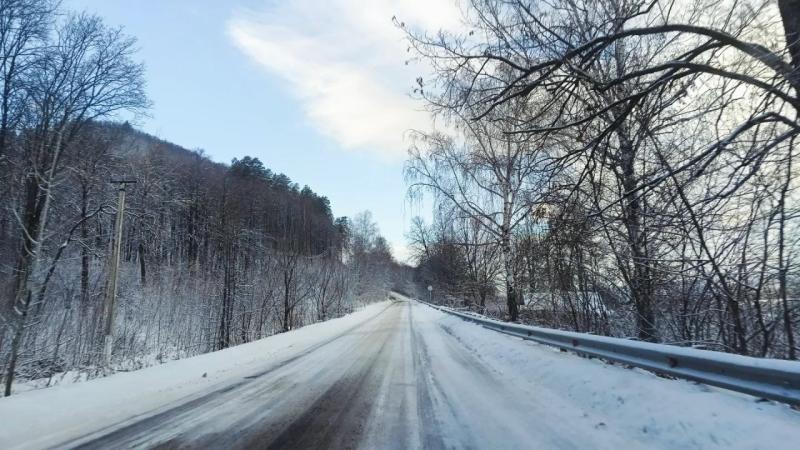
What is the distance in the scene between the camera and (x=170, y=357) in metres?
17.2

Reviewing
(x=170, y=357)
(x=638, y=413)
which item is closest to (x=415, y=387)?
(x=638, y=413)

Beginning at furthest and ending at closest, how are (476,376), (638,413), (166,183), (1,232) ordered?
(166,183) < (1,232) < (476,376) < (638,413)

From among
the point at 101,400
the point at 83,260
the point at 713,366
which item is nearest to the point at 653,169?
the point at 713,366

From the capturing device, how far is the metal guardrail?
3328mm

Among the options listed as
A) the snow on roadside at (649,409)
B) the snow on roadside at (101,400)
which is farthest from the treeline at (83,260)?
the snow on roadside at (649,409)

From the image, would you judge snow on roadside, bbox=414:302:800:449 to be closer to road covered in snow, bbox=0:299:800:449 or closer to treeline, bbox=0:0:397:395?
road covered in snow, bbox=0:299:800:449

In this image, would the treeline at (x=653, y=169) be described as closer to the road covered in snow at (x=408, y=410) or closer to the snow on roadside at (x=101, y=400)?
the road covered in snow at (x=408, y=410)

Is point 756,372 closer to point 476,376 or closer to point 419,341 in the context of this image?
point 476,376

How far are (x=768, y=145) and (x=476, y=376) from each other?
5.39 metres

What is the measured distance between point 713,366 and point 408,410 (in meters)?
3.29

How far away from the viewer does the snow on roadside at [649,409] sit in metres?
3.31

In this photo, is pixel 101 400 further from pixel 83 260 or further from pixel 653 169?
pixel 83 260

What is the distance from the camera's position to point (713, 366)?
4.11 m

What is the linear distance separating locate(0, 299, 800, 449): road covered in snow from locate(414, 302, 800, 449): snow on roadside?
1 cm
